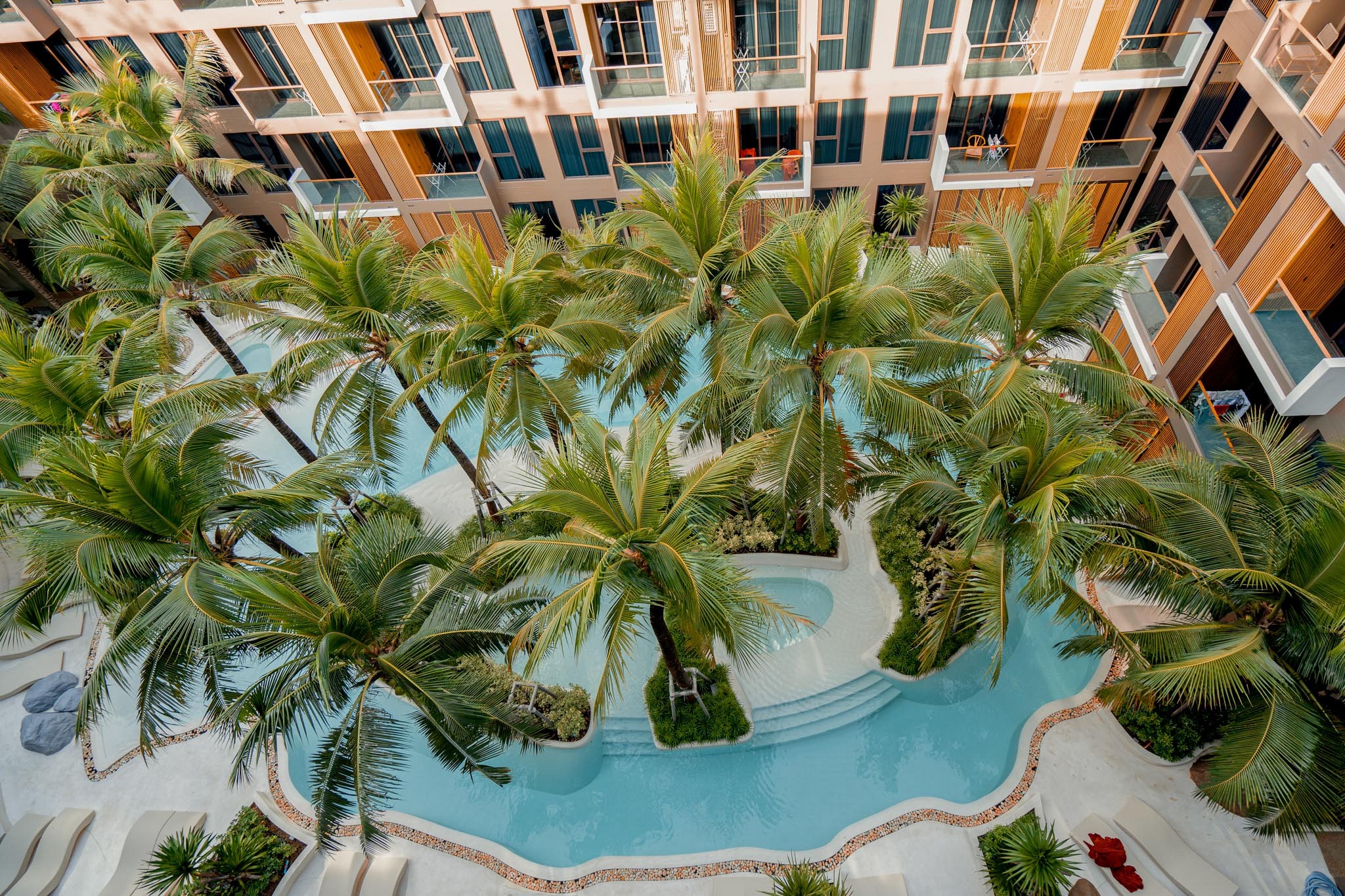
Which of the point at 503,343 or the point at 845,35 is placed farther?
the point at 845,35

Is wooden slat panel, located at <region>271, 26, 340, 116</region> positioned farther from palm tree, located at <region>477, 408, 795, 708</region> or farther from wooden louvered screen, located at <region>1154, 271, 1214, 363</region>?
wooden louvered screen, located at <region>1154, 271, 1214, 363</region>

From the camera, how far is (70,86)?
71.1ft

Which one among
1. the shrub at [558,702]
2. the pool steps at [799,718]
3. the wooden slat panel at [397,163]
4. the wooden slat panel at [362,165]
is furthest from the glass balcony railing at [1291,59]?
the wooden slat panel at [362,165]

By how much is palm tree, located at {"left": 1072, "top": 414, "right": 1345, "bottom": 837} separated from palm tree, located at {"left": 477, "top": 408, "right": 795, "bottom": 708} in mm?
5480

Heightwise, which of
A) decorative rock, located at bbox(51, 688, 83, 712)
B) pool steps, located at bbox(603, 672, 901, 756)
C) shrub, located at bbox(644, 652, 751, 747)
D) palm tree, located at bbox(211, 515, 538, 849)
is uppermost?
palm tree, located at bbox(211, 515, 538, 849)

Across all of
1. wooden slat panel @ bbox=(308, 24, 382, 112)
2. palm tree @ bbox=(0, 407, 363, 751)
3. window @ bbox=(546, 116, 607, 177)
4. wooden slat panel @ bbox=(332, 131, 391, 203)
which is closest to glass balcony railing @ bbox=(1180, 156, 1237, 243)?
window @ bbox=(546, 116, 607, 177)

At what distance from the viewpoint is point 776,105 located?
19000 millimetres

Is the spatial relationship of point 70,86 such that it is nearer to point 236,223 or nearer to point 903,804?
point 236,223

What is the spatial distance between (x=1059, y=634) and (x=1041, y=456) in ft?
19.2

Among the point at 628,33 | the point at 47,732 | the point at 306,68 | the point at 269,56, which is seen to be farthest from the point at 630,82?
the point at 47,732

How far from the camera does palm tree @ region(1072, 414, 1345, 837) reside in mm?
8781

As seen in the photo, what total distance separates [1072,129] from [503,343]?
53.9 feet

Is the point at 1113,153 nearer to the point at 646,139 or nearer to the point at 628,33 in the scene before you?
the point at 646,139

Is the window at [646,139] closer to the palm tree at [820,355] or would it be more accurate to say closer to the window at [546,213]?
the window at [546,213]
